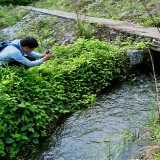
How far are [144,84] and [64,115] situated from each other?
225 centimetres

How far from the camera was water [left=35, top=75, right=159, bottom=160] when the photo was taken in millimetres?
4137

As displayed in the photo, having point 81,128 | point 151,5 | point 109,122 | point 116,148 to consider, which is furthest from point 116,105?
point 151,5

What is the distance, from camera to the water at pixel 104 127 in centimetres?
414

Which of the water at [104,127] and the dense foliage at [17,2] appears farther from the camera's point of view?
the dense foliage at [17,2]

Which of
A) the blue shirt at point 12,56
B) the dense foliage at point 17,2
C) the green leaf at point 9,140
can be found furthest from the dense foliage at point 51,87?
the dense foliage at point 17,2

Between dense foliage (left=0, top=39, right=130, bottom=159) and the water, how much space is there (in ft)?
0.90

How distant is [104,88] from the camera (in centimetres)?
641

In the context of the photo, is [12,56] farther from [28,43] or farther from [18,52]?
[28,43]

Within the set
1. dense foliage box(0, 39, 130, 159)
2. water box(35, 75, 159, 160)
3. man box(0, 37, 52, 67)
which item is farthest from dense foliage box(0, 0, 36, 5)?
man box(0, 37, 52, 67)

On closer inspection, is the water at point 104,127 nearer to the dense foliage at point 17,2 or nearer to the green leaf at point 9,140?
the green leaf at point 9,140

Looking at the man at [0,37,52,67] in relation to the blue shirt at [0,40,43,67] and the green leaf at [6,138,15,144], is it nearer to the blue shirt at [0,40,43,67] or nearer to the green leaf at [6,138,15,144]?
the blue shirt at [0,40,43,67]

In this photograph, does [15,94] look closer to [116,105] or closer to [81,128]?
[81,128]

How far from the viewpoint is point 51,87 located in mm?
5387

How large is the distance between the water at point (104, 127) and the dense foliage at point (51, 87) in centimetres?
27
